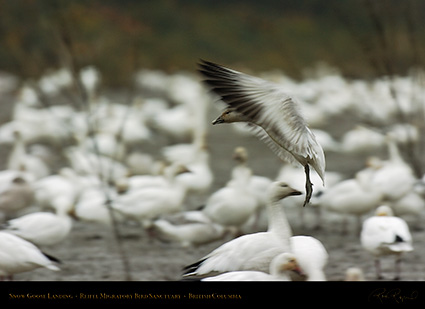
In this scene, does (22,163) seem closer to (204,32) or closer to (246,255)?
(246,255)

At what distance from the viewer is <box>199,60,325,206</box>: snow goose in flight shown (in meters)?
4.29

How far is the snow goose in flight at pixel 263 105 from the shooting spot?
14.1 ft

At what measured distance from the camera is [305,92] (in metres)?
17.6

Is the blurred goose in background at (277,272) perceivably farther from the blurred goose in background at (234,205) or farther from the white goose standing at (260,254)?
the blurred goose in background at (234,205)

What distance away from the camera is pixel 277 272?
14.7 ft

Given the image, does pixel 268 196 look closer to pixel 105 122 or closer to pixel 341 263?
pixel 341 263

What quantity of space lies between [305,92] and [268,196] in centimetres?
1249

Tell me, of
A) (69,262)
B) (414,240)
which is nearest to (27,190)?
(69,262)

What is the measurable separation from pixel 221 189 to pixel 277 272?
4.11m

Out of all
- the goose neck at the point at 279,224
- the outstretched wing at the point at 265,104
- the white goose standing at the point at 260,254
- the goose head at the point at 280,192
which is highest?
the outstretched wing at the point at 265,104

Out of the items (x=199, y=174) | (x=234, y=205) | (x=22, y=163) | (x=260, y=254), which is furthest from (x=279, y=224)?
(x=22, y=163)
